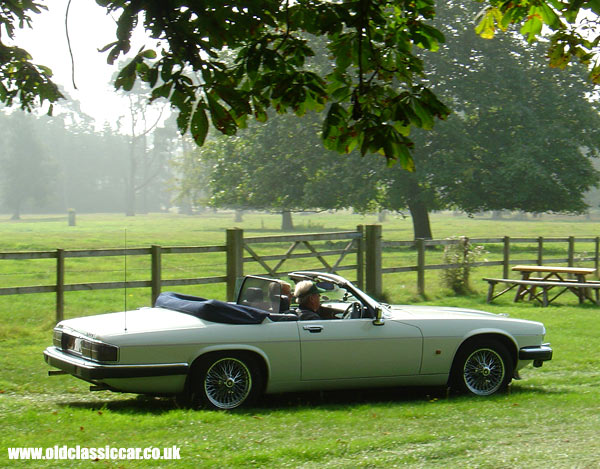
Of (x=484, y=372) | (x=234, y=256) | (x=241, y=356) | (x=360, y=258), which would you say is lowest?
(x=484, y=372)

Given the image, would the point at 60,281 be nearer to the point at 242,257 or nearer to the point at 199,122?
the point at 242,257

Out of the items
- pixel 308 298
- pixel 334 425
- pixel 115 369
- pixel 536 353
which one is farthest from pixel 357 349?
pixel 115 369

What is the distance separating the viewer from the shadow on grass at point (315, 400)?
756cm

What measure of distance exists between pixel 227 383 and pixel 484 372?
2606mm

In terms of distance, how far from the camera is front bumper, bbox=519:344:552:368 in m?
8.52

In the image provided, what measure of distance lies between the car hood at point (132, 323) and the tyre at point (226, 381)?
37 cm

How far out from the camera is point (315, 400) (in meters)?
8.19

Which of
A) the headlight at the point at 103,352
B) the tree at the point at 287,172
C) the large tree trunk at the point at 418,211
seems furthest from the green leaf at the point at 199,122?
the large tree trunk at the point at 418,211

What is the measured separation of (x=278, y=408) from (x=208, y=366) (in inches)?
30.7

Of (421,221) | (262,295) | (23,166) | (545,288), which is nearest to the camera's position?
(262,295)

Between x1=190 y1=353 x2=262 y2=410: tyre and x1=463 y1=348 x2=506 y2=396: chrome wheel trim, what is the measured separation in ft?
7.05

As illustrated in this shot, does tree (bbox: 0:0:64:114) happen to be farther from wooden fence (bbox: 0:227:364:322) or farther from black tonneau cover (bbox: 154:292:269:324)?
black tonneau cover (bbox: 154:292:269:324)

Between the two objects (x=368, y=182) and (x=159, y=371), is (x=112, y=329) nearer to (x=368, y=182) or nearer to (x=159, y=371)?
(x=159, y=371)

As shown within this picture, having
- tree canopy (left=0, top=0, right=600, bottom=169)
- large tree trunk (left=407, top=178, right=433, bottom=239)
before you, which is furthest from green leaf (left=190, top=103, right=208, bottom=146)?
large tree trunk (left=407, top=178, right=433, bottom=239)
